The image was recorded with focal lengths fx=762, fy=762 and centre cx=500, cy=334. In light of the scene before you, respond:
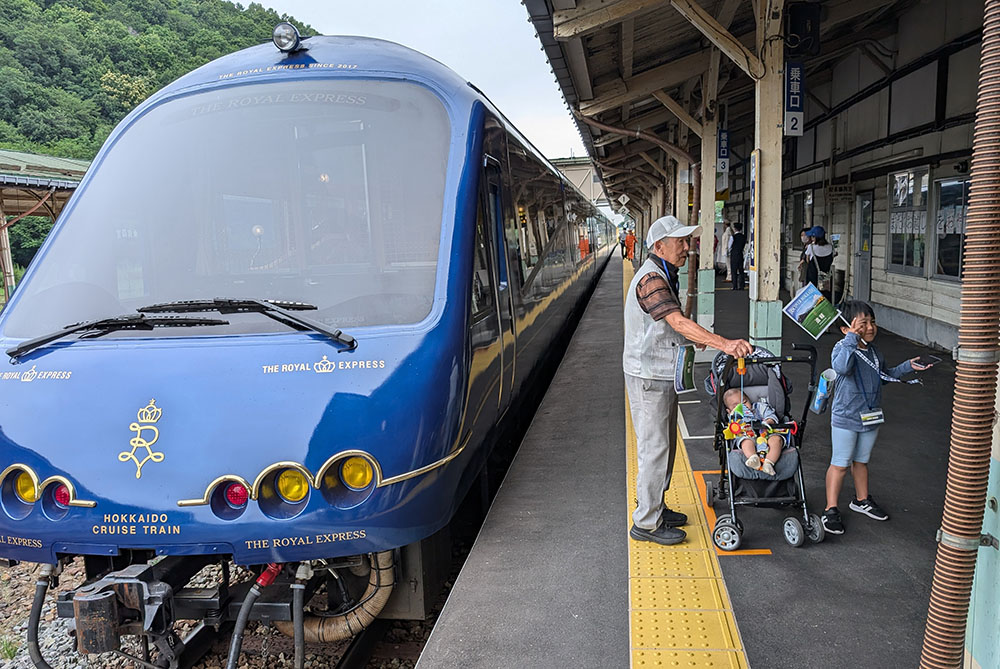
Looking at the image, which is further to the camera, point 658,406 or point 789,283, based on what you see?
point 789,283

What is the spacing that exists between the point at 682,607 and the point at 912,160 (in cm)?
883

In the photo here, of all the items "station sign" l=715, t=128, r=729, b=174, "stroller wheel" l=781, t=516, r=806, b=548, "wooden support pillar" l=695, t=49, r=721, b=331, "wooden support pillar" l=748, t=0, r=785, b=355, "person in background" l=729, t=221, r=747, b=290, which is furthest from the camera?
"person in background" l=729, t=221, r=747, b=290

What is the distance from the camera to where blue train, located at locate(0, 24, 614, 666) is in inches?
116

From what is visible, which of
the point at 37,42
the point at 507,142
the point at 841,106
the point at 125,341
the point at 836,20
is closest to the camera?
the point at 125,341

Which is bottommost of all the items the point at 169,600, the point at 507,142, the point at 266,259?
the point at 169,600

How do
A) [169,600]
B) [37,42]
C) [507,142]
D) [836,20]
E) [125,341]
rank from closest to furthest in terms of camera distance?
[169,600]
[125,341]
[507,142]
[836,20]
[37,42]

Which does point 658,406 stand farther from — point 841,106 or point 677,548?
point 841,106

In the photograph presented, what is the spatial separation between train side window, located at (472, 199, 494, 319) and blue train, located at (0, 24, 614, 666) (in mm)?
25

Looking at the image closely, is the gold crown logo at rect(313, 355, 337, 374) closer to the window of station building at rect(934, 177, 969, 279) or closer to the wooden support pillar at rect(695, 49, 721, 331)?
the wooden support pillar at rect(695, 49, 721, 331)

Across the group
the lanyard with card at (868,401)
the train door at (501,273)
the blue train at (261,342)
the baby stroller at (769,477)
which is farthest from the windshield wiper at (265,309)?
the lanyard with card at (868,401)

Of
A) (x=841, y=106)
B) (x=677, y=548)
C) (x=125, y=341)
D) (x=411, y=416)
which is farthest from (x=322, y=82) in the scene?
(x=841, y=106)

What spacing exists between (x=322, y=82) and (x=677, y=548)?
9.90 ft

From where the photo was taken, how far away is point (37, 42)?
193 feet

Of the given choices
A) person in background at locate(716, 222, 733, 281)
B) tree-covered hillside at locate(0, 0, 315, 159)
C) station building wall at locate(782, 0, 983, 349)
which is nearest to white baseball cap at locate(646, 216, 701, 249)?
station building wall at locate(782, 0, 983, 349)
